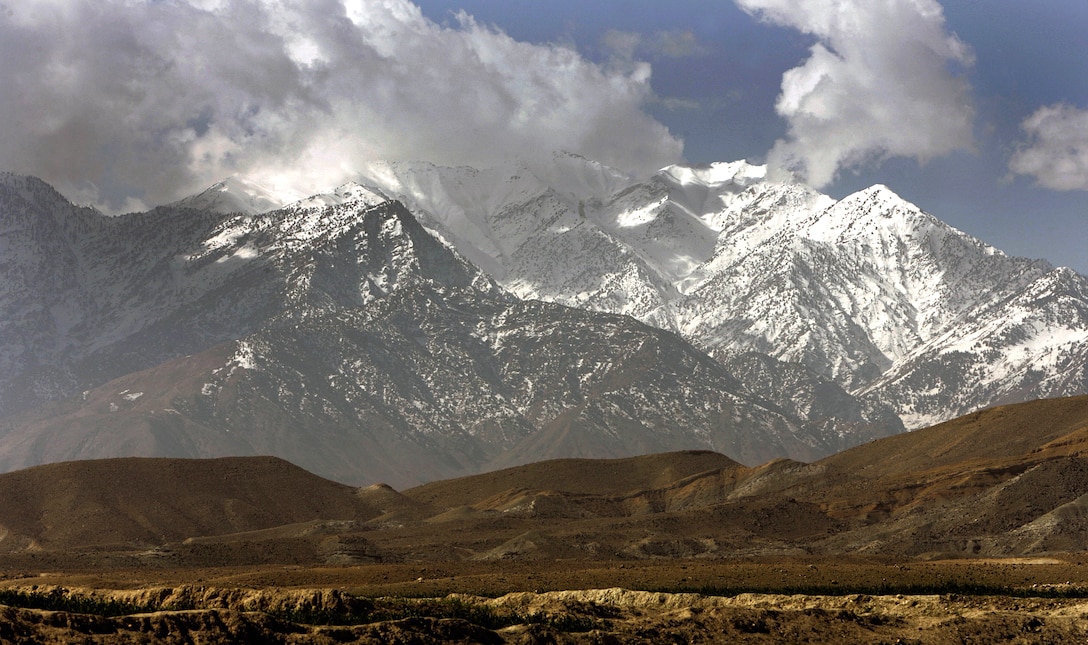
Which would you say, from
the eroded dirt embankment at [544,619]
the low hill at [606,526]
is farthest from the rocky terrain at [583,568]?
the low hill at [606,526]

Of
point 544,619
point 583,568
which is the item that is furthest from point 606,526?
point 544,619

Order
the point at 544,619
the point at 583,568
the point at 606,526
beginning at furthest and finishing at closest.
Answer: the point at 606,526, the point at 583,568, the point at 544,619

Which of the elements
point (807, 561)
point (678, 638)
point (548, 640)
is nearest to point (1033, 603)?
point (678, 638)

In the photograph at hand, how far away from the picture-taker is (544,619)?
53.7 metres

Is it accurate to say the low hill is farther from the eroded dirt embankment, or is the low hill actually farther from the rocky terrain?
the eroded dirt embankment

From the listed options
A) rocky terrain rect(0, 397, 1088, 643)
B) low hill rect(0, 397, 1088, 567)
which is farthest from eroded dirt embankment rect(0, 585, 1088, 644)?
low hill rect(0, 397, 1088, 567)

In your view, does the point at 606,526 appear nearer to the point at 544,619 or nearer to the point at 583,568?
the point at 583,568

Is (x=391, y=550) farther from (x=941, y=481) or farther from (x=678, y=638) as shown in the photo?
(x=678, y=638)

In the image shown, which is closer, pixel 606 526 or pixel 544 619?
pixel 544 619

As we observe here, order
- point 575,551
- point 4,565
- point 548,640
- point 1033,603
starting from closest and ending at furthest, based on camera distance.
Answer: point 548,640
point 1033,603
point 4,565
point 575,551

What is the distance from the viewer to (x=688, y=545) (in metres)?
151

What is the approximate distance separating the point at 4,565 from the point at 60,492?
222ft

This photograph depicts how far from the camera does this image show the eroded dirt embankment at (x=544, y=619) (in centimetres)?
4334

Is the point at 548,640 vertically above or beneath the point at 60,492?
beneath
